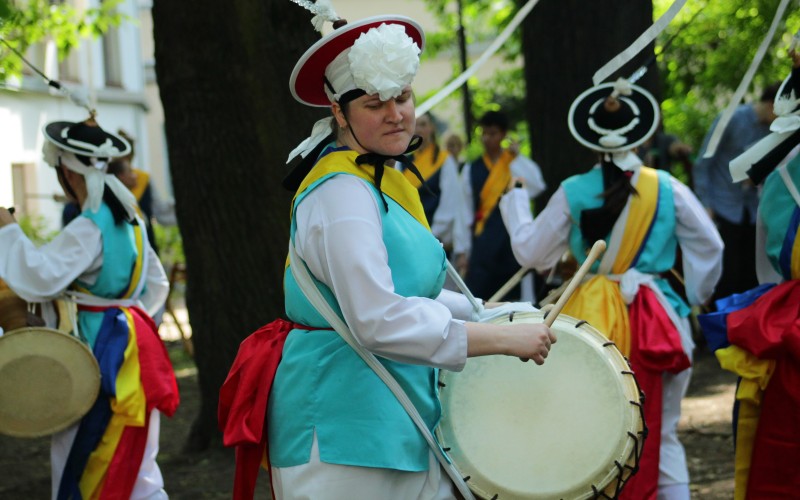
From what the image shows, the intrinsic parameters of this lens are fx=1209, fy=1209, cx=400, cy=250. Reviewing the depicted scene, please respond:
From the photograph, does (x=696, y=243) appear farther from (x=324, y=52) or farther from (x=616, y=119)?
(x=324, y=52)

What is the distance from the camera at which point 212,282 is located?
6980 millimetres

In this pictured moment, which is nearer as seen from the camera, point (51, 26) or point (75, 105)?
point (75, 105)

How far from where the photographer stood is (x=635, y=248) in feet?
17.4

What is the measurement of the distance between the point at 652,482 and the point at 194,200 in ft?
10.2

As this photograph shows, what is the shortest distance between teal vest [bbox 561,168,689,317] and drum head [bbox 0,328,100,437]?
7.32ft

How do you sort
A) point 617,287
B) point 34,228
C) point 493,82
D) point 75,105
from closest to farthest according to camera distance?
1. point 617,287
2. point 75,105
3. point 34,228
4. point 493,82

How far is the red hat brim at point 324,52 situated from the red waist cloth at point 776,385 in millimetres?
1907

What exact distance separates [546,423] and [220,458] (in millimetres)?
4160

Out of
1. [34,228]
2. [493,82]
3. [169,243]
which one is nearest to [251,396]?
[34,228]

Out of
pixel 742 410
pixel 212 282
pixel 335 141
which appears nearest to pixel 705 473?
pixel 742 410

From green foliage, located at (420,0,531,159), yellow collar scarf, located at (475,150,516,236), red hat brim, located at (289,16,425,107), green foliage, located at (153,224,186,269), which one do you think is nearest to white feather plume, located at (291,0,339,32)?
red hat brim, located at (289,16,425,107)

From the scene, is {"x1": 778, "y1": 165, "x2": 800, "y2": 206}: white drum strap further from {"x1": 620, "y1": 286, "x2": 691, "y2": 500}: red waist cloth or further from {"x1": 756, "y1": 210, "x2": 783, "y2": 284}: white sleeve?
{"x1": 620, "y1": 286, "x2": 691, "y2": 500}: red waist cloth

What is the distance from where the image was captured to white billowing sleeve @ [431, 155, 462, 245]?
32.9 ft

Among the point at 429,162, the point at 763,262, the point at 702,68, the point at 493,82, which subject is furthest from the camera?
the point at 493,82
